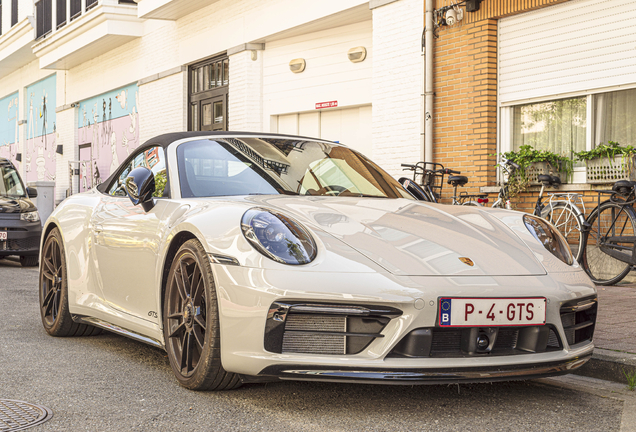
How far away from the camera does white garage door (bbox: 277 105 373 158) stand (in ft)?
41.7

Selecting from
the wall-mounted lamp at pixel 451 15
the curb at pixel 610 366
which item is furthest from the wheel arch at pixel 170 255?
the wall-mounted lamp at pixel 451 15

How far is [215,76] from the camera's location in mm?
16281

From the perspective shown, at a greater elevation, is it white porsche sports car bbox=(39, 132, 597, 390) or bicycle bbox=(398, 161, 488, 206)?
bicycle bbox=(398, 161, 488, 206)

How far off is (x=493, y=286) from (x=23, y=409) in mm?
2133

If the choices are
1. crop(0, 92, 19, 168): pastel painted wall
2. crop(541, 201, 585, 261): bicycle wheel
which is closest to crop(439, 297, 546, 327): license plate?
crop(541, 201, 585, 261): bicycle wheel

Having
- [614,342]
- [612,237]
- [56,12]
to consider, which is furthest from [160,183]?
[56,12]

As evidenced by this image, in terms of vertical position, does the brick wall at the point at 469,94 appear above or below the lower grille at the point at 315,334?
above

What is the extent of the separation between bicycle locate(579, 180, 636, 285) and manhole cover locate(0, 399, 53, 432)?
6.25 metres

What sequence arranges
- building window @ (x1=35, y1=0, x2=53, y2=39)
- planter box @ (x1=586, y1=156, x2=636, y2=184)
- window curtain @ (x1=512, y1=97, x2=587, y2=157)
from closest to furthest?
planter box @ (x1=586, y1=156, x2=636, y2=184), window curtain @ (x1=512, y1=97, x2=587, y2=157), building window @ (x1=35, y1=0, x2=53, y2=39)

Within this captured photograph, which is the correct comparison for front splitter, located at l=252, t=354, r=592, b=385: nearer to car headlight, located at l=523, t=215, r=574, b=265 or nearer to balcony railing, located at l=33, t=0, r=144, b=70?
car headlight, located at l=523, t=215, r=574, b=265

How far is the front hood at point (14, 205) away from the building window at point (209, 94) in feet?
16.1

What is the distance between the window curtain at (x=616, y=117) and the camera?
8.66 metres

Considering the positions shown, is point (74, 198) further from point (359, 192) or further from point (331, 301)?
point (331, 301)

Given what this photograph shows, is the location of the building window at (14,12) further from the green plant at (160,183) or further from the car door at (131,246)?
the green plant at (160,183)
